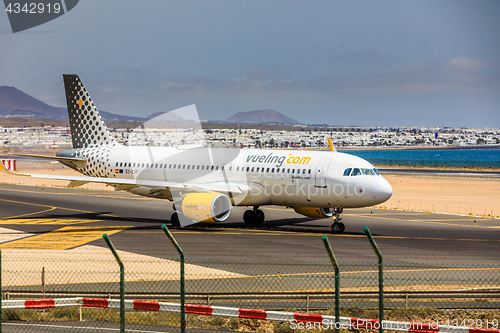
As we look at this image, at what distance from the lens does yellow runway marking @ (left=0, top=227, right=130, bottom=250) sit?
1097 inches

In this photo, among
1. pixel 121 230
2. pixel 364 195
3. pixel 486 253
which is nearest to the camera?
pixel 486 253

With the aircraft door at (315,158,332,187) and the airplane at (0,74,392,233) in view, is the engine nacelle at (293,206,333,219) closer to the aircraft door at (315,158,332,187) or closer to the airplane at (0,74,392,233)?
the airplane at (0,74,392,233)

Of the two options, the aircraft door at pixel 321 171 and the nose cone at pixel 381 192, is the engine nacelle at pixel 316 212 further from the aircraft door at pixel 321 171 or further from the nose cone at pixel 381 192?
the nose cone at pixel 381 192

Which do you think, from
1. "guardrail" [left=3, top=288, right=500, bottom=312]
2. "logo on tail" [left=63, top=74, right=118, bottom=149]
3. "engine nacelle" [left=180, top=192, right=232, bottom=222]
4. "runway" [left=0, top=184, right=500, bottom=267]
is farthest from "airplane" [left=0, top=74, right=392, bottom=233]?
"guardrail" [left=3, top=288, right=500, bottom=312]

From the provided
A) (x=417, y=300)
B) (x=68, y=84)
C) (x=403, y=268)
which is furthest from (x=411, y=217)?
(x=68, y=84)

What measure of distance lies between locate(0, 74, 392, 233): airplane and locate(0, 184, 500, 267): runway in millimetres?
1467

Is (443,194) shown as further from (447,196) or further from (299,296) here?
(299,296)

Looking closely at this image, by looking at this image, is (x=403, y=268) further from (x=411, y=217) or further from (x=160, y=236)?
(x=411, y=217)

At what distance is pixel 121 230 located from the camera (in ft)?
109

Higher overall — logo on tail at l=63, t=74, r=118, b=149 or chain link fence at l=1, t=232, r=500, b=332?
logo on tail at l=63, t=74, r=118, b=149

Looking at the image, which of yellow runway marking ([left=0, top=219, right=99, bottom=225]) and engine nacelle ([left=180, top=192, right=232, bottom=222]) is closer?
engine nacelle ([left=180, top=192, right=232, bottom=222])

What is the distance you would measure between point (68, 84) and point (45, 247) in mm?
18847

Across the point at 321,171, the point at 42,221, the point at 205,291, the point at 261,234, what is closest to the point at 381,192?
the point at 321,171

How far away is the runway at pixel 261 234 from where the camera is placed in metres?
25.9
